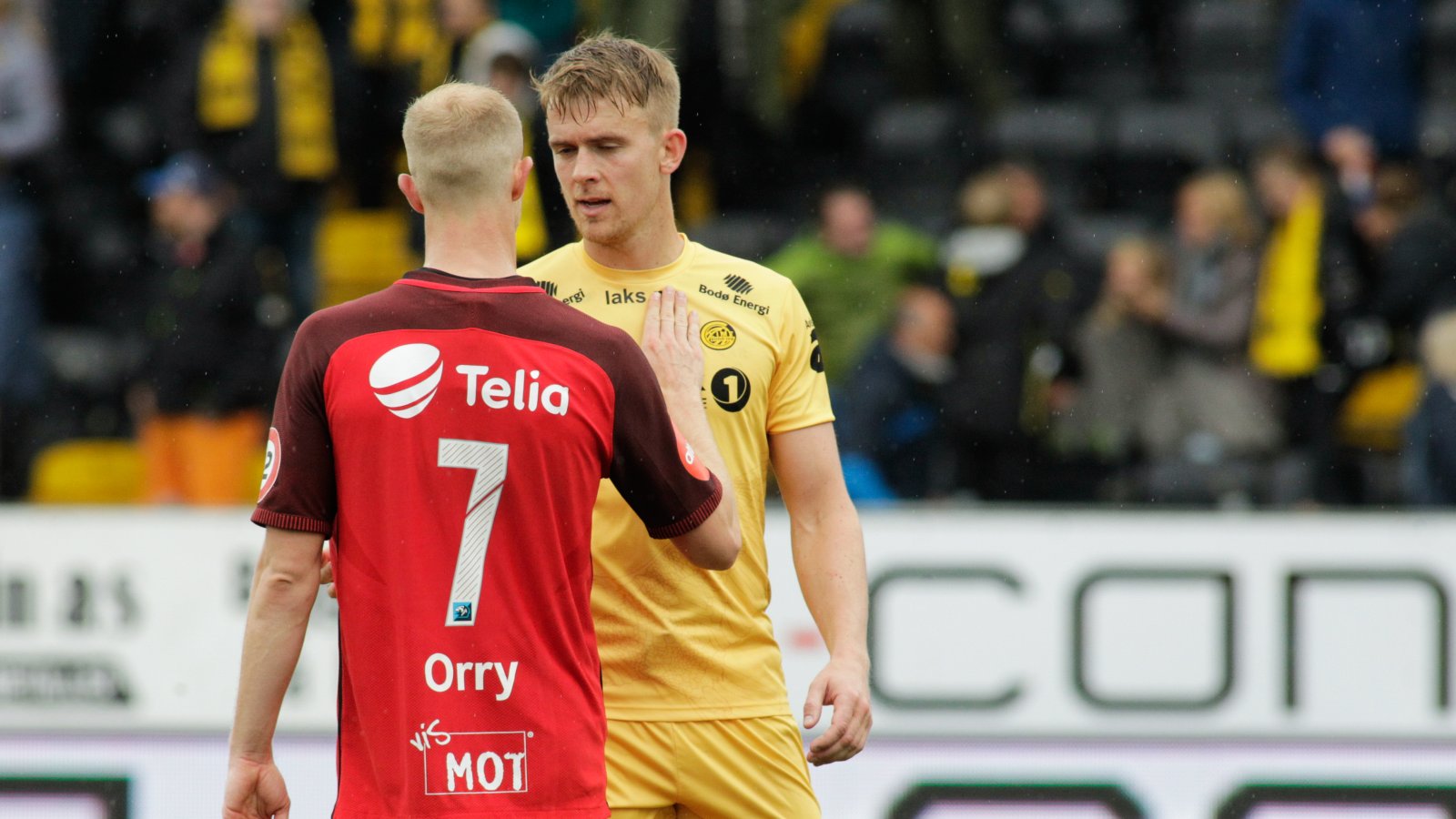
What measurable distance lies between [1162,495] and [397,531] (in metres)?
5.31

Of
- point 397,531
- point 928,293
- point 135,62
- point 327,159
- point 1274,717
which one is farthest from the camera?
point 135,62

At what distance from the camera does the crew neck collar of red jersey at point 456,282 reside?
3.02 m

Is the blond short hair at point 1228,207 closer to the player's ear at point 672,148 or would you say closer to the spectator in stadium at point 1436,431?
the spectator in stadium at point 1436,431

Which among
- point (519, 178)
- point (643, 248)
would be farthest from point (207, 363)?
point (519, 178)

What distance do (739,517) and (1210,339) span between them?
17.3 feet

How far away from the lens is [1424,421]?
7152mm

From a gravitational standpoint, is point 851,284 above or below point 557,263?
above

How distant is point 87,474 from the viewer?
906 cm

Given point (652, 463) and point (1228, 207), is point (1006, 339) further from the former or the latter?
point (652, 463)

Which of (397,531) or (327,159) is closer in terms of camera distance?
(397,531)

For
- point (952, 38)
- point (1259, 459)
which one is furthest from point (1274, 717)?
point (952, 38)

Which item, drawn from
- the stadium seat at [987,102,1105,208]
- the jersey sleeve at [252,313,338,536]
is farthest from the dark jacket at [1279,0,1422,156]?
the jersey sleeve at [252,313,338,536]

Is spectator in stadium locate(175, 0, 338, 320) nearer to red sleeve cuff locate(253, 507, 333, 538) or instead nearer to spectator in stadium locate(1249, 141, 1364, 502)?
spectator in stadium locate(1249, 141, 1364, 502)

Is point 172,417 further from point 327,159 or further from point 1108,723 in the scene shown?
point 1108,723
